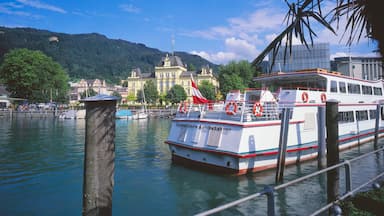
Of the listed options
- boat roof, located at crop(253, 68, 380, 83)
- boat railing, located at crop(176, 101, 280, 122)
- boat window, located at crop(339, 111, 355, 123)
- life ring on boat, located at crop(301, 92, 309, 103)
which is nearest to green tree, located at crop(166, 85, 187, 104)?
boat window, located at crop(339, 111, 355, 123)

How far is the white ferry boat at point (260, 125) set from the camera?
12.7 m

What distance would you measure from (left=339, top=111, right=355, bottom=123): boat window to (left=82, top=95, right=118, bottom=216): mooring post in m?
18.3

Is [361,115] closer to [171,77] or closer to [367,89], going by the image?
[367,89]

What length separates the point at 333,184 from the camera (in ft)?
22.9

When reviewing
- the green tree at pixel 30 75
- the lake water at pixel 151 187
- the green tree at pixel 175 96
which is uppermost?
the green tree at pixel 30 75

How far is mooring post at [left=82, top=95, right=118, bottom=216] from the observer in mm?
3297

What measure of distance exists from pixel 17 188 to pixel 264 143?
35.9 ft

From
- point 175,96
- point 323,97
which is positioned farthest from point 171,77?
point 323,97

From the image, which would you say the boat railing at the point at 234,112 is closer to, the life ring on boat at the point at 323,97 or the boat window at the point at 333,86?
the life ring on boat at the point at 323,97

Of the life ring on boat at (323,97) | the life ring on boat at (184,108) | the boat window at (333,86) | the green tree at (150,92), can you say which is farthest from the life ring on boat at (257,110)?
the green tree at (150,92)

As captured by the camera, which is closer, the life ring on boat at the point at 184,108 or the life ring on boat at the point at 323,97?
the life ring on boat at the point at 184,108

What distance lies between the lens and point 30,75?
76.8 m

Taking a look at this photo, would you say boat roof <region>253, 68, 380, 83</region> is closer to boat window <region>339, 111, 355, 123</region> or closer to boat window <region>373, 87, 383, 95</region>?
boat window <region>339, 111, 355, 123</region>

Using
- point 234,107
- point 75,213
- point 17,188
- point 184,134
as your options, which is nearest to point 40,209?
point 75,213
